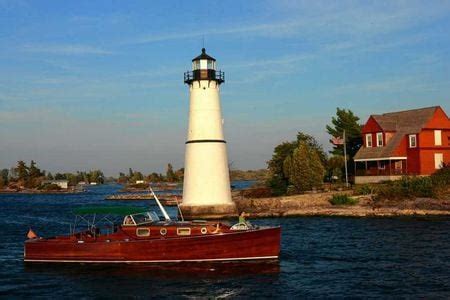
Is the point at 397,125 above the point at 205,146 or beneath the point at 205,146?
above

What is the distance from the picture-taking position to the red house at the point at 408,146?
2194 inches

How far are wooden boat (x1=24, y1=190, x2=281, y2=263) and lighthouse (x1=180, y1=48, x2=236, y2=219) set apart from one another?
1692cm

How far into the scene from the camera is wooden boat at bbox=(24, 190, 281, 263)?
85.3 feet

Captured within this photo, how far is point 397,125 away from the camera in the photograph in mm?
59719

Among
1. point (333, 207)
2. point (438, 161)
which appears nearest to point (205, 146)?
point (333, 207)

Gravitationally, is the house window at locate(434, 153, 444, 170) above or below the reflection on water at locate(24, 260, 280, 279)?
above

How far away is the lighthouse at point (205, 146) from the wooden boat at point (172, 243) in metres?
16.9

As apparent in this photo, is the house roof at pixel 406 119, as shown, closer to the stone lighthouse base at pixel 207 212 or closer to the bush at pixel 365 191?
the bush at pixel 365 191

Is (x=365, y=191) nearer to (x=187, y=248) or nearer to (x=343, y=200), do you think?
(x=343, y=200)

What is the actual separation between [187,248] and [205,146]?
18.7 meters

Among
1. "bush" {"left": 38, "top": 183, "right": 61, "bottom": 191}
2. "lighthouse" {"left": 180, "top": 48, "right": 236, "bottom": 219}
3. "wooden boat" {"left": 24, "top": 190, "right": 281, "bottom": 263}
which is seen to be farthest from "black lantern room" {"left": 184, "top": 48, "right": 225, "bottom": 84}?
"bush" {"left": 38, "top": 183, "right": 61, "bottom": 191}

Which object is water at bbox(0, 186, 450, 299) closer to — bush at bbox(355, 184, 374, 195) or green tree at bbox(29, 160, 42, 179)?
bush at bbox(355, 184, 374, 195)

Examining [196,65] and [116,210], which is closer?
[116,210]

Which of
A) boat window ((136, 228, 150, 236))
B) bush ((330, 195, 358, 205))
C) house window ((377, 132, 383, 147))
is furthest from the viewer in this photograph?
house window ((377, 132, 383, 147))
